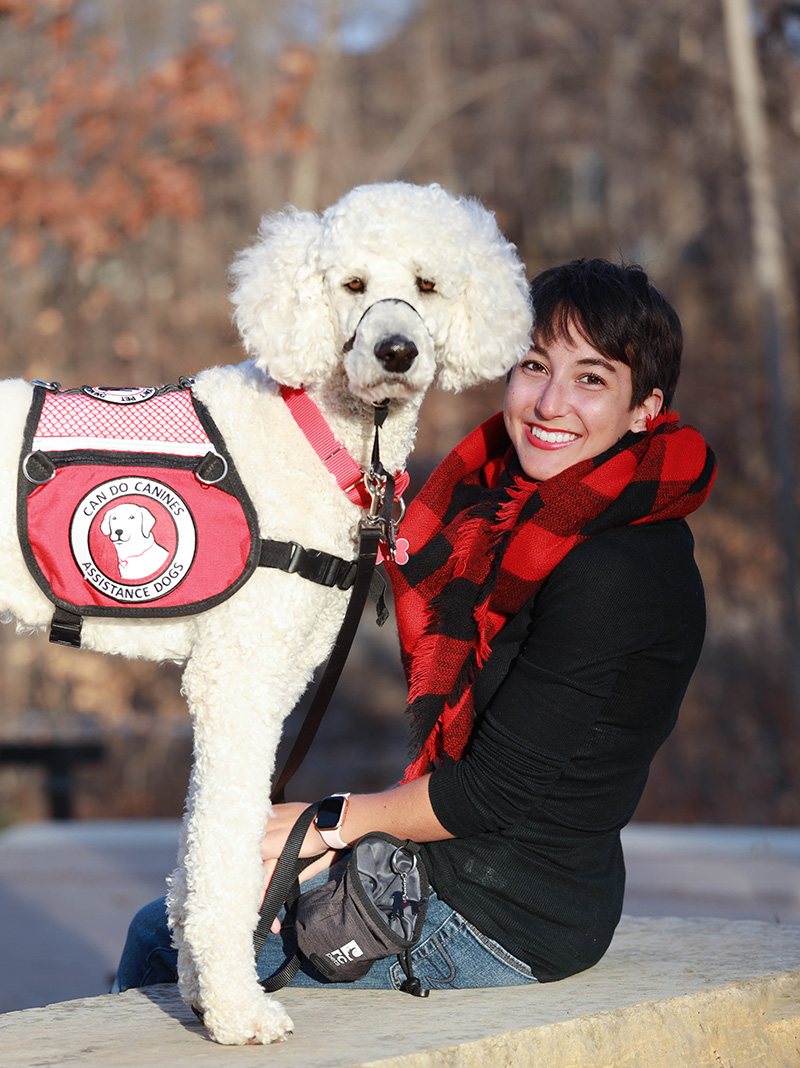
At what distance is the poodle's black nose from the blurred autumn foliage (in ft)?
12.1

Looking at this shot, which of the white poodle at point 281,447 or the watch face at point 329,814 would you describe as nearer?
the white poodle at point 281,447

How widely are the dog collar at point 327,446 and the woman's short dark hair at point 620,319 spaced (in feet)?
1.68

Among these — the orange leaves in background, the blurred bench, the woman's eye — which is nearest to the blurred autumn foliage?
the orange leaves in background

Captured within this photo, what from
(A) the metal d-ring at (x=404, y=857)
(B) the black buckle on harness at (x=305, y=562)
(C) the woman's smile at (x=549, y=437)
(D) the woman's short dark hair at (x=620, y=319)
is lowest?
(A) the metal d-ring at (x=404, y=857)

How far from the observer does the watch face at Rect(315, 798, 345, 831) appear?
83.0 inches

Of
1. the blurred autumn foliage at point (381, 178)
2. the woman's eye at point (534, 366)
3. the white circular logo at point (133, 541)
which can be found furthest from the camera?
the blurred autumn foliage at point (381, 178)

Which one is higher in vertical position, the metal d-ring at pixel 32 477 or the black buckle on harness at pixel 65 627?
the metal d-ring at pixel 32 477

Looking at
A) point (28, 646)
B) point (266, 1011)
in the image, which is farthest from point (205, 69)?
point (266, 1011)

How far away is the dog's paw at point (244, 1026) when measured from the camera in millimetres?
1841

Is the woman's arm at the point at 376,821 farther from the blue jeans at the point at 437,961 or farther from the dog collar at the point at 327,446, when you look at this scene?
the dog collar at the point at 327,446

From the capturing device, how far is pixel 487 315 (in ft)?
6.78

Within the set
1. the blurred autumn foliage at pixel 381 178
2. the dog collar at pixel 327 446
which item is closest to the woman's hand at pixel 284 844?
the dog collar at pixel 327 446

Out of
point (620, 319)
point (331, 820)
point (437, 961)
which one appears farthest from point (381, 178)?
point (437, 961)

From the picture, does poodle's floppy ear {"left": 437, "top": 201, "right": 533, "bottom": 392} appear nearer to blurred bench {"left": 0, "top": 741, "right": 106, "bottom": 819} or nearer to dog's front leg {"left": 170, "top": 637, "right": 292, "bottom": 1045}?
dog's front leg {"left": 170, "top": 637, "right": 292, "bottom": 1045}
